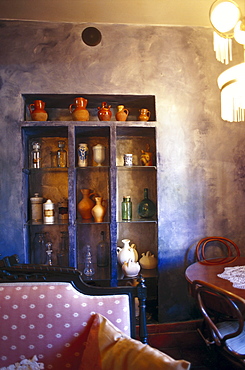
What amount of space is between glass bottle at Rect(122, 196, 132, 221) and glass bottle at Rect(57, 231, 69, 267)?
0.67 m

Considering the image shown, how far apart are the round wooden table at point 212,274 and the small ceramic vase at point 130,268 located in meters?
0.60

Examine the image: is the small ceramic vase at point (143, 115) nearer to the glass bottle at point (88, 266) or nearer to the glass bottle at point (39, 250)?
the glass bottle at point (88, 266)

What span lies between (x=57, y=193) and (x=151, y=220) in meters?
1.10

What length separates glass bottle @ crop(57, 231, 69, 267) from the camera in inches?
116

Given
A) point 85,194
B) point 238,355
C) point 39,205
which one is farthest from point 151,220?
point 238,355

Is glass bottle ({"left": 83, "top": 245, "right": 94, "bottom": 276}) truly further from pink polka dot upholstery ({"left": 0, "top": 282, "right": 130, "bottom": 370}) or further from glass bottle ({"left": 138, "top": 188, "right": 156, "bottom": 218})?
pink polka dot upholstery ({"left": 0, "top": 282, "right": 130, "bottom": 370})

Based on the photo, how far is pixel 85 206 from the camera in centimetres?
295

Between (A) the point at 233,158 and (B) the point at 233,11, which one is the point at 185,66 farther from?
(B) the point at 233,11

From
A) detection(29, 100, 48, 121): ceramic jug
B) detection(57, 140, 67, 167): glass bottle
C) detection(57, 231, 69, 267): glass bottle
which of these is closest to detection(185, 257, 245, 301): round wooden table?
detection(57, 231, 69, 267): glass bottle

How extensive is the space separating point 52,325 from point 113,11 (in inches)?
107

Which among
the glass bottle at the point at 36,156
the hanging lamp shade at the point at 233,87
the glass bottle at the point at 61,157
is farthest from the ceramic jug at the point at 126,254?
the hanging lamp shade at the point at 233,87

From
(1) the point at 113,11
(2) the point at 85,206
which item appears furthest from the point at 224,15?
(2) the point at 85,206

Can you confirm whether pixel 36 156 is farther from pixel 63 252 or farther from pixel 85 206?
pixel 63 252

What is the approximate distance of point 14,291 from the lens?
150cm
